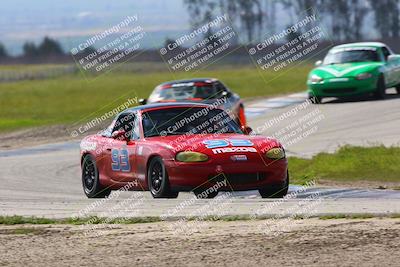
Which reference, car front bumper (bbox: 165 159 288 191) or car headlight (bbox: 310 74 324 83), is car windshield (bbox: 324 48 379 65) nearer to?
car headlight (bbox: 310 74 324 83)

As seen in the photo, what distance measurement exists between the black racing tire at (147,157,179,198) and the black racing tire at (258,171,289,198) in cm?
113

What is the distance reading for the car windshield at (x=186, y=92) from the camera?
82.5 ft

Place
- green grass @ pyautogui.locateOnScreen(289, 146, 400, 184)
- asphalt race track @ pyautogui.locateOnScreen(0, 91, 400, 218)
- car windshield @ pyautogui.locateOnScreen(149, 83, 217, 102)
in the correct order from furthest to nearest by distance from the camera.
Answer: car windshield @ pyautogui.locateOnScreen(149, 83, 217, 102) → green grass @ pyautogui.locateOnScreen(289, 146, 400, 184) → asphalt race track @ pyautogui.locateOnScreen(0, 91, 400, 218)

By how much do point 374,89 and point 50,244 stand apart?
2037 cm

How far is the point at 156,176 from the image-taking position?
13859 millimetres

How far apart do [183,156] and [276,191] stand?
1347 millimetres

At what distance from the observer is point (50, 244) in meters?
9.98

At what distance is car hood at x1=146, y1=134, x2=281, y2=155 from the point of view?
1356 cm

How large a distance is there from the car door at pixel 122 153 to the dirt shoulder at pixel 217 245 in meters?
3.60

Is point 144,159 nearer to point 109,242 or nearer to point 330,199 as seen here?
point 330,199
